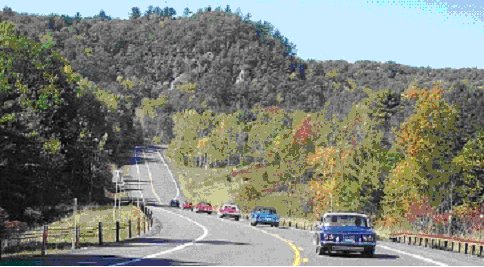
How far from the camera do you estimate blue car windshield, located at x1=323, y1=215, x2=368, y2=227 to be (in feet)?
89.3

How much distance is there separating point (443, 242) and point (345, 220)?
503 inches

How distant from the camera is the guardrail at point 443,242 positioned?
32406mm

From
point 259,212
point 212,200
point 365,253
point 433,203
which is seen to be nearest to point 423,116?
point 433,203

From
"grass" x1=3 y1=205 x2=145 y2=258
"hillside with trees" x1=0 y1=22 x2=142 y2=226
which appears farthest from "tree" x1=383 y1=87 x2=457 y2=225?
"hillside with trees" x1=0 y1=22 x2=142 y2=226

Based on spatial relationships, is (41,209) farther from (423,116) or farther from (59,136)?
(423,116)

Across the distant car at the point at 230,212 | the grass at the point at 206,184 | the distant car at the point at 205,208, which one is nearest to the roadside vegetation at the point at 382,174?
the grass at the point at 206,184

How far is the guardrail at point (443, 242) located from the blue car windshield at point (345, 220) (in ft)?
18.7

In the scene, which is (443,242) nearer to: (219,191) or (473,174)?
(473,174)

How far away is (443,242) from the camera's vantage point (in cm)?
3856

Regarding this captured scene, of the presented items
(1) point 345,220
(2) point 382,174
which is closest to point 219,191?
(2) point 382,174

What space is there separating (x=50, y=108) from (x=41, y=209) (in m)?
20.0

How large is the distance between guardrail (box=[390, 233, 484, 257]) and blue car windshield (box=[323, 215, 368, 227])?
5.71m

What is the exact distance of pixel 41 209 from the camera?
199 ft

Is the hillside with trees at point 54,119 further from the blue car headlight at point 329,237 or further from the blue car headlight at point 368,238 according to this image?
the blue car headlight at point 368,238
